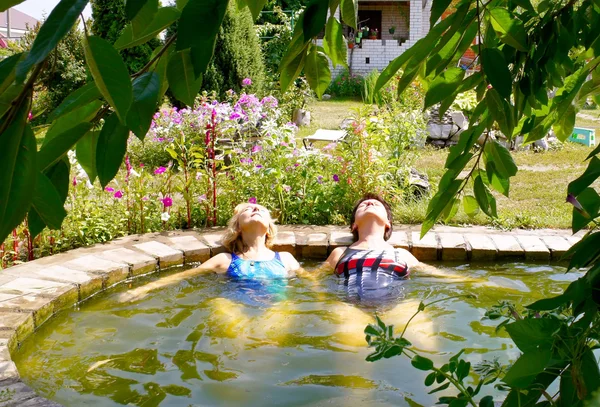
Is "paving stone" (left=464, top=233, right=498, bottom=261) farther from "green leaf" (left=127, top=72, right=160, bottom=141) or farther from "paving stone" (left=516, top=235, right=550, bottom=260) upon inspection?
"green leaf" (left=127, top=72, right=160, bottom=141)

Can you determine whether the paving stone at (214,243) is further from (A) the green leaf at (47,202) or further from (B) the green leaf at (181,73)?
(A) the green leaf at (47,202)

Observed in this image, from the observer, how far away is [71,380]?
3752 millimetres

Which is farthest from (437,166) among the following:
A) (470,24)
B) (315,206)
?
(470,24)

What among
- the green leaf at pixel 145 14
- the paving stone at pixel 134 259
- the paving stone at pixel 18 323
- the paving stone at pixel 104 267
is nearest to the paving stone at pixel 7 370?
the paving stone at pixel 18 323

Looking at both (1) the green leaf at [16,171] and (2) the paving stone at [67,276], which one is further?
(2) the paving stone at [67,276]

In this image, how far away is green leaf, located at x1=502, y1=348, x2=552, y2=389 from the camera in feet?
2.61

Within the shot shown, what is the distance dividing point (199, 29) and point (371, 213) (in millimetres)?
5090

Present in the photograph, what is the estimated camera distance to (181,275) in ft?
18.1

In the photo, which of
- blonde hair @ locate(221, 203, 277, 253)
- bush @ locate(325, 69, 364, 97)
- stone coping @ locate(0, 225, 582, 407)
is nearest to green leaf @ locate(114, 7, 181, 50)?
stone coping @ locate(0, 225, 582, 407)

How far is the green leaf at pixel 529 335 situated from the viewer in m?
0.83

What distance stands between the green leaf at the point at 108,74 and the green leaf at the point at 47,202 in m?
0.11

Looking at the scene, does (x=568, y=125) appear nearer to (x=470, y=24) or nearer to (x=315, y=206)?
(x=470, y=24)

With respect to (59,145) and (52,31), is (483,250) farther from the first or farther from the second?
(52,31)

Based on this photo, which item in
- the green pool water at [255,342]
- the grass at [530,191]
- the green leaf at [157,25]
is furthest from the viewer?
the grass at [530,191]
